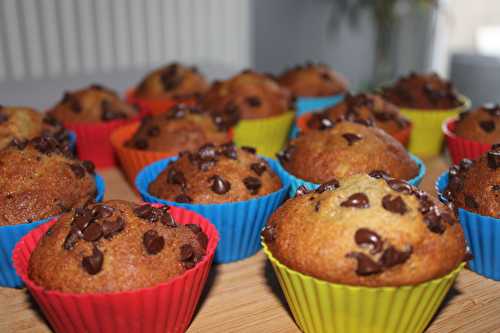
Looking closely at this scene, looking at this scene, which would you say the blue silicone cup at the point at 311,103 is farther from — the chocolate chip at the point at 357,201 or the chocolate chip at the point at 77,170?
the chocolate chip at the point at 357,201

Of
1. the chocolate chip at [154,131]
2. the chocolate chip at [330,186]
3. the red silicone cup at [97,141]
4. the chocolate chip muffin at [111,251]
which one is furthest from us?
the red silicone cup at [97,141]

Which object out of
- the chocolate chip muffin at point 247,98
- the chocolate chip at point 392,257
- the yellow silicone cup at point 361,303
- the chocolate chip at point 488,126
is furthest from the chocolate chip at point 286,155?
the chocolate chip at point 392,257

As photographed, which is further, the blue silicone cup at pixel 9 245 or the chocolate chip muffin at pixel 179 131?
the chocolate chip muffin at pixel 179 131

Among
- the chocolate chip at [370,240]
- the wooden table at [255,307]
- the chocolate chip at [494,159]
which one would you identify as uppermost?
the chocolate chip at [494,159]

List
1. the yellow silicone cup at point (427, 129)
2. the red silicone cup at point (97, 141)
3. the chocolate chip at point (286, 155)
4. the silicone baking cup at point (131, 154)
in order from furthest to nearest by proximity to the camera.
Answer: the yellow silicone cup at point (427, 129), the red silicone cup at point (97, 141), the silicone baking cup at point (131, 154), the chocolate chip at point (286, 155)

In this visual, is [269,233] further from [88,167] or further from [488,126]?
[488,126]

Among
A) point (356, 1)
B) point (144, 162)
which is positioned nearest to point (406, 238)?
point (144, 162)

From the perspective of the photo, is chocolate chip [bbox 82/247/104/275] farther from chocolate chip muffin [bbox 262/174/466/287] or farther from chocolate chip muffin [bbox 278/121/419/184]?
chocolate chip muffin [bbox 278/121/419/184]
